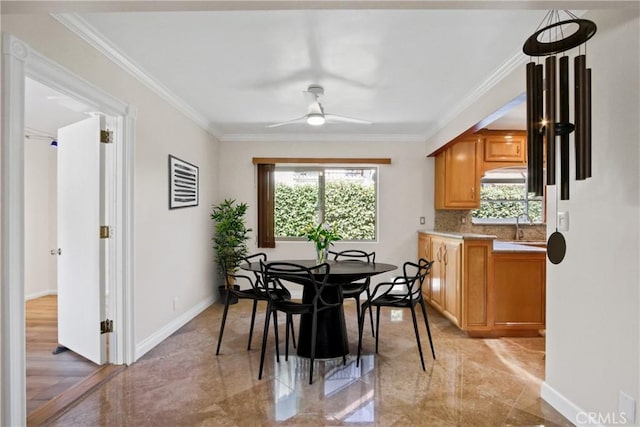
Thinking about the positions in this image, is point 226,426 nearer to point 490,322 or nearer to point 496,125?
point 490,322

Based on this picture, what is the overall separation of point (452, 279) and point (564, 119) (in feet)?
8.16

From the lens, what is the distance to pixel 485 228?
5.27 meters

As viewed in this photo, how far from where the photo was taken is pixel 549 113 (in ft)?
6.01

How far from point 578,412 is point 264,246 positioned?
13.5ft

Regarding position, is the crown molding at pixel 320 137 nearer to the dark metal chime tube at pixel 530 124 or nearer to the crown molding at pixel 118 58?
the crown molding at pixel 118 58

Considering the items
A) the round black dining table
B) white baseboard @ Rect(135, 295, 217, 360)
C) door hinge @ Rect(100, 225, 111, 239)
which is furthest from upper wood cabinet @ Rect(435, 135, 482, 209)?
door hinge @ Rect(100, 225, 111, 239)

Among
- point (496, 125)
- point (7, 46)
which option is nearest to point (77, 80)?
point (7, 46)

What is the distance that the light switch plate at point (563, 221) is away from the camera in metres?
2.25

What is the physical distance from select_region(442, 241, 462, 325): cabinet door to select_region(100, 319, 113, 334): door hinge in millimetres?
3132

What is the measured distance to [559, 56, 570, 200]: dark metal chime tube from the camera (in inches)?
73.6

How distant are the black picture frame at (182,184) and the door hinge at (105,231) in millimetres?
861

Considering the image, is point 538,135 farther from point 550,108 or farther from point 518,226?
point 518,226

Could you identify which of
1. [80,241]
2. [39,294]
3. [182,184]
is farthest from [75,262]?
[39,294]

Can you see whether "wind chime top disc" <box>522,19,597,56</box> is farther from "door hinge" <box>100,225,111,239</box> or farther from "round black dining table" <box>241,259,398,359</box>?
"door hinge" <box>100,225,111,239</box>
